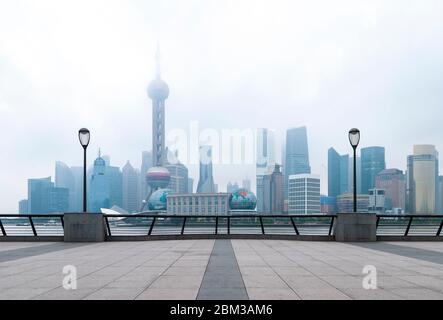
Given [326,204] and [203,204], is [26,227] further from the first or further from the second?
[326,204]

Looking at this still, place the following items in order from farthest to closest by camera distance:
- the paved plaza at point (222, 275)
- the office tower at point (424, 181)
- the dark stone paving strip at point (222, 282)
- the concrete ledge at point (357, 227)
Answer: the office tower at point (424, 181)
the concrete ledge at point (357, 227)
the paved plaza at point (222, 275)
the dark stone paving strip at point (222, 282)

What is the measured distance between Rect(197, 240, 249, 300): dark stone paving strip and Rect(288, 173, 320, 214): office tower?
12704cm

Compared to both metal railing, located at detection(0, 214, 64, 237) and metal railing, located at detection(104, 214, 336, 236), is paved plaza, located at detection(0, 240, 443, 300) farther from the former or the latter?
metal railing, located at detection(104, 214, 336, 236)

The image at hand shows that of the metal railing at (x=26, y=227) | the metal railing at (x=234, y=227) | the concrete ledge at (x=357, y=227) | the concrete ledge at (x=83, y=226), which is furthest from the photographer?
the metal railing at (x=234, y=227)

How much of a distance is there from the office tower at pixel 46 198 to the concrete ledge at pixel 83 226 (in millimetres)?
144970

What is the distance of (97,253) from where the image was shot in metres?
11.4

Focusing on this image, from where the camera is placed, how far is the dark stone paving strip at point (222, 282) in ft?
18.6

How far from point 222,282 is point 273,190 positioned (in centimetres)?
15018

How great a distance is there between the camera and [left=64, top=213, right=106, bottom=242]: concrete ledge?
50.1 feet

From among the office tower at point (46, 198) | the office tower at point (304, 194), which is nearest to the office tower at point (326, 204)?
the office tower at point (304, 194)

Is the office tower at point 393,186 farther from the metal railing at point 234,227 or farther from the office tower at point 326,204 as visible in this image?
the metal railing at point 234,227

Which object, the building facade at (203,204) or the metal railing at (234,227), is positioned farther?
the building facade at (203,204)
